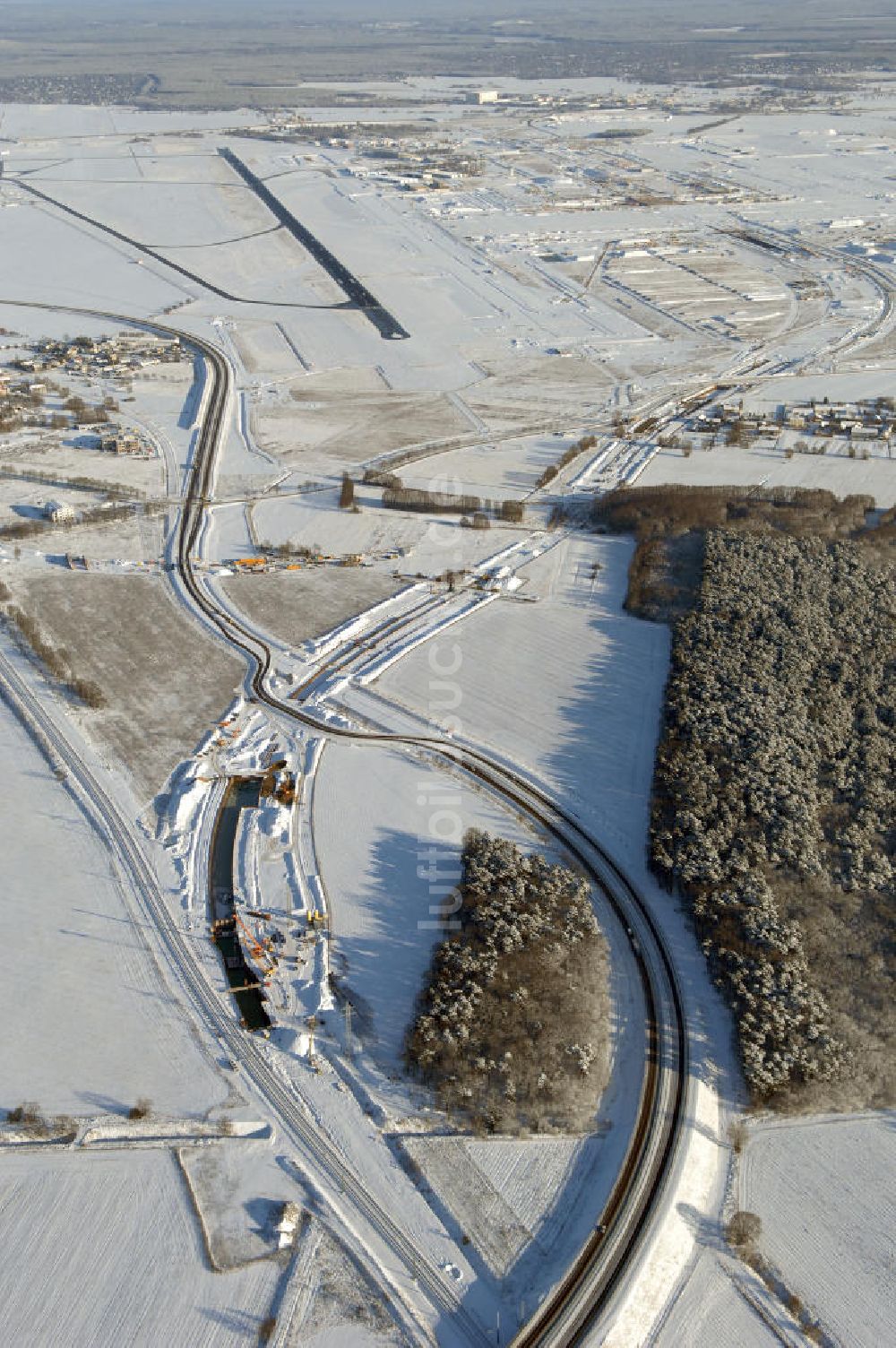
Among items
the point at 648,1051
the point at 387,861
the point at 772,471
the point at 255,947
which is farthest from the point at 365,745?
the point at 772,471

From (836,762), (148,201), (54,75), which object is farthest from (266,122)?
(836,762)

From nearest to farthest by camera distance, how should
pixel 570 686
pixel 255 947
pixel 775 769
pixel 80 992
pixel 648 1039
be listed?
1. pixel 648 1039
2. pixel 80 992
3. pixel 255 947
4. pixel 775 769
5. pixel 570 686

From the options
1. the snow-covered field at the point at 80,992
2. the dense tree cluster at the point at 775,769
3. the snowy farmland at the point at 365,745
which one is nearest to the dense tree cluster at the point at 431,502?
the snowy farmland at the point at 365,745

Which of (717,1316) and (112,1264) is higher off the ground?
(717,1316)

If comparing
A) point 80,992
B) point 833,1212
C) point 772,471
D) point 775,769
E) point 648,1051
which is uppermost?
point 772,471

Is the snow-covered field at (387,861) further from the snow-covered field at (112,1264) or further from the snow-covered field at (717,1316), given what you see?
the snow-covered field at (717,1316)

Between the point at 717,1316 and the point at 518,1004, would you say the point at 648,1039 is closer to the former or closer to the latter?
the point at 518,1004

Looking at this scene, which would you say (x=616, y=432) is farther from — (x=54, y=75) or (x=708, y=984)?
(x=54, y=75)
